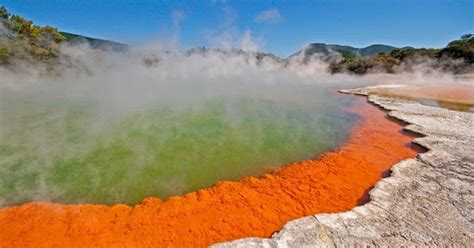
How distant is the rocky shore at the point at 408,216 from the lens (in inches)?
139

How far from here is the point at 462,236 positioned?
356cm

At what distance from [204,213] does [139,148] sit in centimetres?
367

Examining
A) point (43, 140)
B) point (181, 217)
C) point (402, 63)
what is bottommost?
point (181, 217)

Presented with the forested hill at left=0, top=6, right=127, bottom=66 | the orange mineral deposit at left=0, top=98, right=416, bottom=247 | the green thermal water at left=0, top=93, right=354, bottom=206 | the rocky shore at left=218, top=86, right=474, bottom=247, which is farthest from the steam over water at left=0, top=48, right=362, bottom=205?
the forested hill at left=0, top=6, right=127, bottom=66

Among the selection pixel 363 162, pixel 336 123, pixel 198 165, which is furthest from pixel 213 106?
pixel 363 162

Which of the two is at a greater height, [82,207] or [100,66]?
[100,66]

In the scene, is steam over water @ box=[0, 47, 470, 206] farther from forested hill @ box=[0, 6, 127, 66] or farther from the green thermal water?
forested hill @ box=[0, 6, 127, 66]

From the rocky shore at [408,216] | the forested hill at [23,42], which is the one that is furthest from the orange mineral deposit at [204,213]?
the forested hill at [23,42]

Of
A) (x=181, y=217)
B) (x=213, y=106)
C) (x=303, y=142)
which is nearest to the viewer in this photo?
(x=181, y=217)

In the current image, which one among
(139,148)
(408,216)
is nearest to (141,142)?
(139,148)

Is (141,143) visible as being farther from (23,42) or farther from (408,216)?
(23,42)

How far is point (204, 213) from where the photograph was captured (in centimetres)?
452

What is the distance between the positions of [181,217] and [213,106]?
10061 mm

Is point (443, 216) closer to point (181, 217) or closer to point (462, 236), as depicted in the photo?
point (462, 236)
